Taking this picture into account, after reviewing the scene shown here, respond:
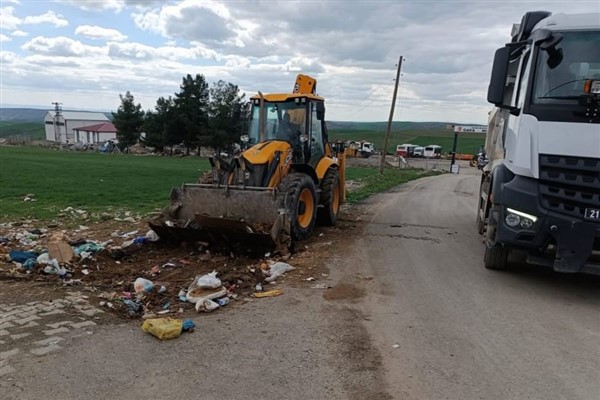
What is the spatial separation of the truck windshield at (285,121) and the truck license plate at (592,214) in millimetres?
5315

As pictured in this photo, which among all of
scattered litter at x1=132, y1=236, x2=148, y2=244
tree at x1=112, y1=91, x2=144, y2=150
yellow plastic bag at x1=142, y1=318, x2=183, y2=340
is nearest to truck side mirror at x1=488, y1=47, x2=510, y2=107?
yellow plastic bag at x1=142, y1=318, x2=183, y2=340

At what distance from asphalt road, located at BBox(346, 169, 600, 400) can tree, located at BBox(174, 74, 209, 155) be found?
47.9 m

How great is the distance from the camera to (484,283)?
663 cm

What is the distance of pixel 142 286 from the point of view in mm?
5969

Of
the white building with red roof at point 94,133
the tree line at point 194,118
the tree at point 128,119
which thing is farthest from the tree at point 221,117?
the white building with red roof at point 94,133

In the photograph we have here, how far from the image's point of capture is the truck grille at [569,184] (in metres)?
5.59

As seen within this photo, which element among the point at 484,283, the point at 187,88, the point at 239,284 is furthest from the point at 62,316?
the point at 187,88

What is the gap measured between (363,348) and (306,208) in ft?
15.6

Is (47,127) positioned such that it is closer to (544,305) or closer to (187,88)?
(187,88)

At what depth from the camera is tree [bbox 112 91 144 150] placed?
203ft

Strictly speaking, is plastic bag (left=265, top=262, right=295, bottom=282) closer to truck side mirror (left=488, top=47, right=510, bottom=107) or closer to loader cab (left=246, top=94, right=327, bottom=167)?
loader cab (left=246, top=94, right=327, bottom=167)

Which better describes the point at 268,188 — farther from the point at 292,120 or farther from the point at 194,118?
the point at 194,118

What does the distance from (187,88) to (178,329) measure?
173ft

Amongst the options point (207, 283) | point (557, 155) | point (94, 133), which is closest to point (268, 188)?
point (207, 283)
